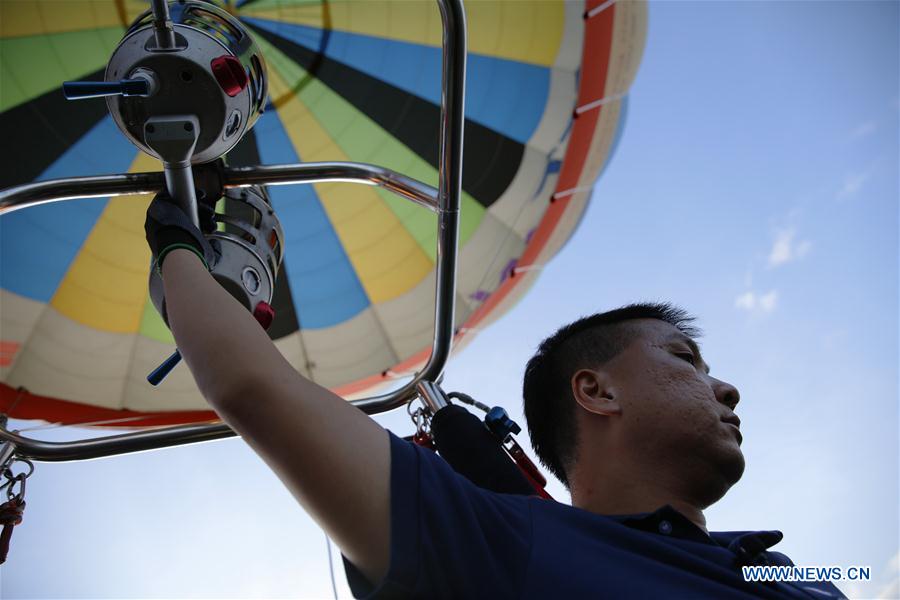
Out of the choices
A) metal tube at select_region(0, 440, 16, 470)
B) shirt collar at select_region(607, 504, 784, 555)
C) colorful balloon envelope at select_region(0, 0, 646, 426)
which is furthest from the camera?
colorful balloon envelope at select_region(0, 0, 646, 426)

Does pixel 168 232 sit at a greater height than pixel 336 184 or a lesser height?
lesser

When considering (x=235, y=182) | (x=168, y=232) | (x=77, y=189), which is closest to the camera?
(x=168, y=232)

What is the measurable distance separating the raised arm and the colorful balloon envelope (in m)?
2.75

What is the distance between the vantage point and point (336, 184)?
4035 mm

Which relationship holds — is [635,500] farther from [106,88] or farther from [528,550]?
[106,88]

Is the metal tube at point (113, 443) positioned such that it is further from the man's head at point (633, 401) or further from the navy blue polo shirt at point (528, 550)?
the navy blue polo shirt at point (528, 550)

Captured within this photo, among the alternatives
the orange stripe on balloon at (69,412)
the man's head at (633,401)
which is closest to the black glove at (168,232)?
the man's head at (633,401)

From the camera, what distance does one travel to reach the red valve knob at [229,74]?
Result: 1262mm

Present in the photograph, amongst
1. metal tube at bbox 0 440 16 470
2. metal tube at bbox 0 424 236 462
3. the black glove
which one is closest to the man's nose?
the black glove

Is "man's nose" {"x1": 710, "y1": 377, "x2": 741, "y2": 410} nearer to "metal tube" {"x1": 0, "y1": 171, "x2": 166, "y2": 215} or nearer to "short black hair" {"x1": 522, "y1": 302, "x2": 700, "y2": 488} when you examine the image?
"short black hair" {"x1": 522, "y1": 302, "x2": 700, "y2": 488}

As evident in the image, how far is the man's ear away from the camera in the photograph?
54.5 inches

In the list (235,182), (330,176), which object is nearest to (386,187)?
(330,176)

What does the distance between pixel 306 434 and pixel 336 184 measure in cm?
336

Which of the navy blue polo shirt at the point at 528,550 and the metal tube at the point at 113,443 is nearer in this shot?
the navy blue polo shirt at the point at 528,550
